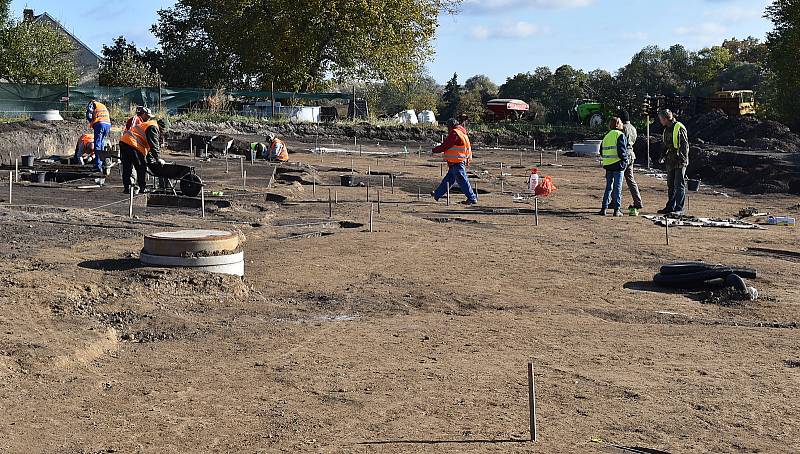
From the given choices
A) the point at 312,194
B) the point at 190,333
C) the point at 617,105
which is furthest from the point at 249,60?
the point at 190,333

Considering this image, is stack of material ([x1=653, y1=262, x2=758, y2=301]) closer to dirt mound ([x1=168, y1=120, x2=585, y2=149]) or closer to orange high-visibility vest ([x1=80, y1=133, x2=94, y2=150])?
orange high-visibility vest ([x1=80, y1=133, x2=94, y2=150])

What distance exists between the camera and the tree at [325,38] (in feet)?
181

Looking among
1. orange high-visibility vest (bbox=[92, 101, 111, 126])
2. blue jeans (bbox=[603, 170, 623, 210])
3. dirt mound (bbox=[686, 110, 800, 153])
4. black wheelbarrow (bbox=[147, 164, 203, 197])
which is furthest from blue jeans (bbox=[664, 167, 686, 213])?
dirt mound (bbox=[686, 110, 800, 153])

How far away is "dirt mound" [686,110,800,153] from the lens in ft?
125

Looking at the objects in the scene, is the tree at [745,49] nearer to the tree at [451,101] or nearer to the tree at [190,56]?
the tree at [451,101]

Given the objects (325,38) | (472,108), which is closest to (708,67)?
(472,108)

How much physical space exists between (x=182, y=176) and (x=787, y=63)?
38617 millimetres

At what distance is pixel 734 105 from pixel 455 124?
3758 centimetres

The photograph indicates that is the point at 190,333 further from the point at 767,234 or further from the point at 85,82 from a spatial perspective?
the point at 85,82

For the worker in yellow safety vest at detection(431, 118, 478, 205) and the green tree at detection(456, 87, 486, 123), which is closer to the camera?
the worker in yellow safety vest at detection(431, 118, 478, 205)

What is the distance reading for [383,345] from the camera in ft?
26.0

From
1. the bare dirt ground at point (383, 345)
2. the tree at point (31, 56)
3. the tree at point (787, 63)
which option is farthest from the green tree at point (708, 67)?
the bare dirt ground at point (383, 345)

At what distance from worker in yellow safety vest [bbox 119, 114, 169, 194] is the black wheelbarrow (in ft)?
0.13

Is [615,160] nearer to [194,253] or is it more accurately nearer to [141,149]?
[141,149]
